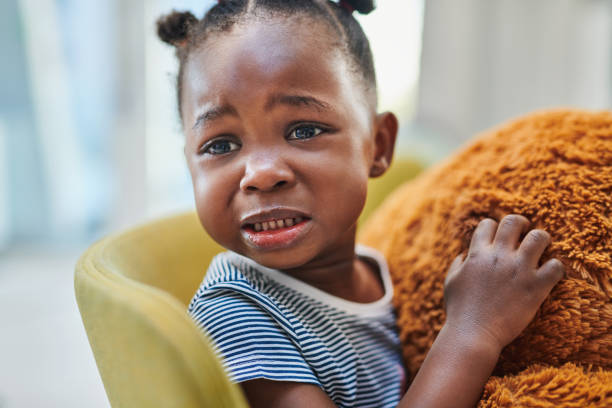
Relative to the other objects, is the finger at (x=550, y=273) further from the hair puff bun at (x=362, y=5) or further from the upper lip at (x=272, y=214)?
the hair puff bun at (x=362, y=5)

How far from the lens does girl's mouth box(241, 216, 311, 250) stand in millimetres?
663

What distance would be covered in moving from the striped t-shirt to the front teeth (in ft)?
0.22

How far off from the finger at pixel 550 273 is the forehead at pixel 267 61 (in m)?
0.32

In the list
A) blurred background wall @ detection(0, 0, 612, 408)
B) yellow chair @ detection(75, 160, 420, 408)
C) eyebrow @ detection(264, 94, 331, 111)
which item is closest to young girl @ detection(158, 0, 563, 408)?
eyebrow @ detection(264, 94, 331, 111)

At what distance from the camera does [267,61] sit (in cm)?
65

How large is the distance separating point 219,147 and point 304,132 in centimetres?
11

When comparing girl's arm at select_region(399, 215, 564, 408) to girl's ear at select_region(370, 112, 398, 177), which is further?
girl's ear at select_region(370, 112, 398, 177)

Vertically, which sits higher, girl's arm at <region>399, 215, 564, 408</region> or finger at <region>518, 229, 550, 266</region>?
finger at <region>518, 229, 550, 266</region>

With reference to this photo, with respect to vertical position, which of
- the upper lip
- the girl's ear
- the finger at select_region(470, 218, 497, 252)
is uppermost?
the girl's ear

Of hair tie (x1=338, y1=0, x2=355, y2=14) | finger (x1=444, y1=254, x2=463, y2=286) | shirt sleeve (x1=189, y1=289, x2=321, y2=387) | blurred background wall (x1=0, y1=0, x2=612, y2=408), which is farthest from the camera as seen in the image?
blurred background wall (x1=0, y1=0, x2=612, y2=408)

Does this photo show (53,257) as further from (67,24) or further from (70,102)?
(67,24)

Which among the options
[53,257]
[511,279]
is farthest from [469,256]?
[53,257]

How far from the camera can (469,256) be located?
679mm

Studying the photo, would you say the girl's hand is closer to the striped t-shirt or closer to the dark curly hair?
the striped t-shirt
